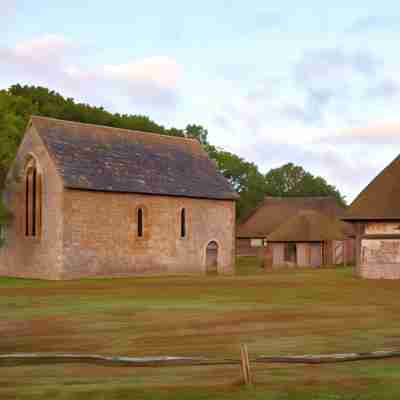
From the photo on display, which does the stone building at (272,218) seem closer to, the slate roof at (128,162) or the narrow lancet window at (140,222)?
the slate roof at (128,162)

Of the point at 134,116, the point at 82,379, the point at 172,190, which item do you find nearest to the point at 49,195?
the point at 172,190

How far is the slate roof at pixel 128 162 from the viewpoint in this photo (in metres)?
44.8

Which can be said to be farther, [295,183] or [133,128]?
[295,183]

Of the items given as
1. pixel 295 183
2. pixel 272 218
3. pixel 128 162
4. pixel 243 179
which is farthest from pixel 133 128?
pixel 295 183

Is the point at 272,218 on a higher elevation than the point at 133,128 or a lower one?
lower

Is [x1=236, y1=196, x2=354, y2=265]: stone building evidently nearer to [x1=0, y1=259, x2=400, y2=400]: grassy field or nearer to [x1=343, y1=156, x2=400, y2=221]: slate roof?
[x1=343, y1=156, x2=400, y2=221]: slate roof

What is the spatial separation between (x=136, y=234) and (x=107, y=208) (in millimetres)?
2851

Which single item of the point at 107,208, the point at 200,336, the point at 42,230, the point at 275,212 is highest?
the point at 275,212

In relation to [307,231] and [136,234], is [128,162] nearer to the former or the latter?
[136,234]

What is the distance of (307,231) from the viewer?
2598 inches

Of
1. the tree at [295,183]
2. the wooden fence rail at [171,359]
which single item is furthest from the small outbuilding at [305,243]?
the wooden fence rail at [171,359]

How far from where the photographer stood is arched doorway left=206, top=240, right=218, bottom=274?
171ft

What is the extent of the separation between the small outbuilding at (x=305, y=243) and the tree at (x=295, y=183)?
44773 mm

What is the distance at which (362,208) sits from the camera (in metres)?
42.4
